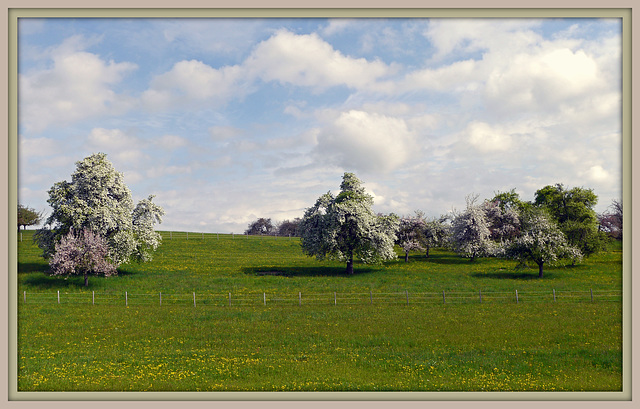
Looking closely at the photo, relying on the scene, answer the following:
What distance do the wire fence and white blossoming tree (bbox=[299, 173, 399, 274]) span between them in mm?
13885

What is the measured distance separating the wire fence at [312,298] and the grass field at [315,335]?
47cm

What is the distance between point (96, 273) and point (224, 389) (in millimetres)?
42472

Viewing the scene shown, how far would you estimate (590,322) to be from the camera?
34.6 metres

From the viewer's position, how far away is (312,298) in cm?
4641

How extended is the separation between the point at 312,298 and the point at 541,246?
34718mm

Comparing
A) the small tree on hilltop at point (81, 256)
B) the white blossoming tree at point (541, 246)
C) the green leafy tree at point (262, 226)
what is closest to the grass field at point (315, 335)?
the small tree on hilltop at point (81, 256)

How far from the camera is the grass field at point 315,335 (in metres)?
19.7

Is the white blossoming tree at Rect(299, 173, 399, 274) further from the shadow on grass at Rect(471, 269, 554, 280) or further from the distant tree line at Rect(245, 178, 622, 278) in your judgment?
the shadow on grass at Rect(471, 269, 554, 280)

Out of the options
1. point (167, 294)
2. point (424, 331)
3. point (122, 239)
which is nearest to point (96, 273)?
point (122, 239)

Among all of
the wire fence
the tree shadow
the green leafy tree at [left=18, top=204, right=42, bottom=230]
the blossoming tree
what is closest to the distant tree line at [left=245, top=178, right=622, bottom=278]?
the wire fence

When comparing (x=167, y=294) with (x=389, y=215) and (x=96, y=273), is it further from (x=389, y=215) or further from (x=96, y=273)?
(x=389, y=215)

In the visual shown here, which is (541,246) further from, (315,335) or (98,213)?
(98,213)

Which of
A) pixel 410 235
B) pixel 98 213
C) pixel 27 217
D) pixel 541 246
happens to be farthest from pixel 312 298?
pixel 27 217

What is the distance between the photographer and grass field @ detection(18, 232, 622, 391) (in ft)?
64.5
